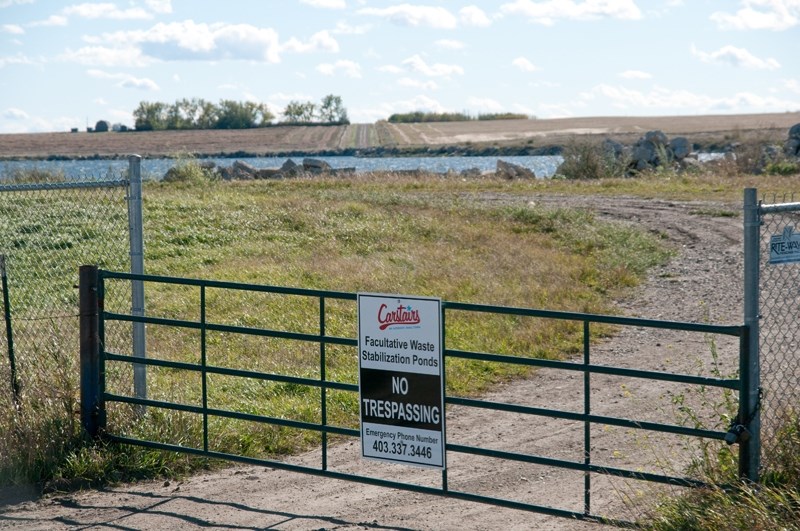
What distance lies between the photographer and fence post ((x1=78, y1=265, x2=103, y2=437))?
7.67 m

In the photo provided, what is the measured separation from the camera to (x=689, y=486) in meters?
5.74

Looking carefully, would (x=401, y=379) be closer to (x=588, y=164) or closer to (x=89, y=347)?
(x=89, y=347)

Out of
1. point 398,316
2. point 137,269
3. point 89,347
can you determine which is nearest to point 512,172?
point 137,269

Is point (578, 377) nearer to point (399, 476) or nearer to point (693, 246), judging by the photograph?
point (399, 476)

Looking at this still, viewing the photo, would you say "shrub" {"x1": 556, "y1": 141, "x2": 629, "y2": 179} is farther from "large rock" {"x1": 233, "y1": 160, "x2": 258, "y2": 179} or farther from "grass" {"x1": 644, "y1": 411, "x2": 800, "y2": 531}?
"grass" {"x1": 644, "y1": 411, "x2": 800, "y2": 531}

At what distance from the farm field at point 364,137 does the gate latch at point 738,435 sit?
81.3m

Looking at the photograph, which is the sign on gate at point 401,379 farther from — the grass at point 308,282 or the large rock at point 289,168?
the large rock at point 289,168

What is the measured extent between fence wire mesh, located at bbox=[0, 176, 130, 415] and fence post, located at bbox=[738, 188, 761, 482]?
5.02m

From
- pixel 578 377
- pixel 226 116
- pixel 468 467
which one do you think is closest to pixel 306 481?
pixel 468 467

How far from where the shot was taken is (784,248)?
5.67m

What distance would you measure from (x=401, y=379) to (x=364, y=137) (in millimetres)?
128291

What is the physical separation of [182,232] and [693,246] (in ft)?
34.4

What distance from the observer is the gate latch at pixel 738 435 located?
557 centimetres

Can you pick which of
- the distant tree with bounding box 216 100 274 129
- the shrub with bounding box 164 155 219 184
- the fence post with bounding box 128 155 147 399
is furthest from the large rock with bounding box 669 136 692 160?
the distant tree with bounding box 216 100 274 129
